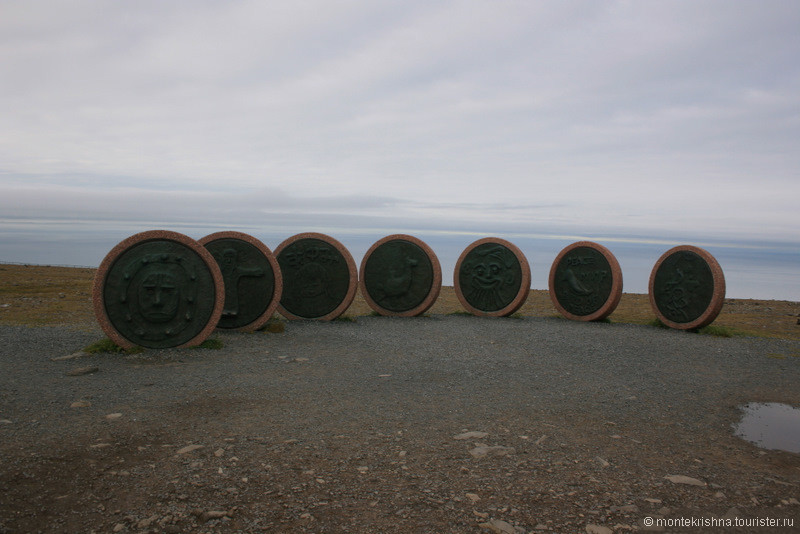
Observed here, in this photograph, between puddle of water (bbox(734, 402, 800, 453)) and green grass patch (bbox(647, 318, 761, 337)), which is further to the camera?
green grass patch (bbox(647, 318, 761, 337))

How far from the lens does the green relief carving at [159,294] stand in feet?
27.8

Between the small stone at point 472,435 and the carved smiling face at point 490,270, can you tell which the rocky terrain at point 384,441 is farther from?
the carved smiling face at point 490,270

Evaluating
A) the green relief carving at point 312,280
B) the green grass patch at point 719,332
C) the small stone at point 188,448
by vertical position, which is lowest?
the green grass patch at point 719,332

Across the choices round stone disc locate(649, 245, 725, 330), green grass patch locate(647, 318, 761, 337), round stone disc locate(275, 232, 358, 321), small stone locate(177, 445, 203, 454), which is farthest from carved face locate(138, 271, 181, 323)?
green grass patch locate(647, 318, 761, 337)

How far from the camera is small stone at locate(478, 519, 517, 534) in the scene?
11.5 feet

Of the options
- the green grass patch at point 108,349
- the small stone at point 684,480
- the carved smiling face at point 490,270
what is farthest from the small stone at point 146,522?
the carved smiling face at point 490,270

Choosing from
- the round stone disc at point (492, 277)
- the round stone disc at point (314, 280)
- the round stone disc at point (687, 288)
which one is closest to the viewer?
the round stone disc at point (687, 288)

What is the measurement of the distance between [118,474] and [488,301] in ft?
33.6

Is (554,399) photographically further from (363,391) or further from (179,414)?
(179,414)

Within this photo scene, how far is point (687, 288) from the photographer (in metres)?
11.9

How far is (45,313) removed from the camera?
1248 cm

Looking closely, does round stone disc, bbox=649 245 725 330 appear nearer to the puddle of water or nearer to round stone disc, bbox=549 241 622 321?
round stone disc, bbox=549 241 622 321

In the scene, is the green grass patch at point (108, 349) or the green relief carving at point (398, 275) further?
the green relief carving at point (398, 275)

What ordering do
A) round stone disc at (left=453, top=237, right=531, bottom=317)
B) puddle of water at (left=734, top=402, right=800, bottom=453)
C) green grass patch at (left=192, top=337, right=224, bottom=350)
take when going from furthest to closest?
round stone disc at (left=453, top=237, right=531, bottom=317)
green grass patch at (left=192, top=337, right=224, bottom=350)
puddle of water at (left=734, top=402, right=800, bottom=453)
